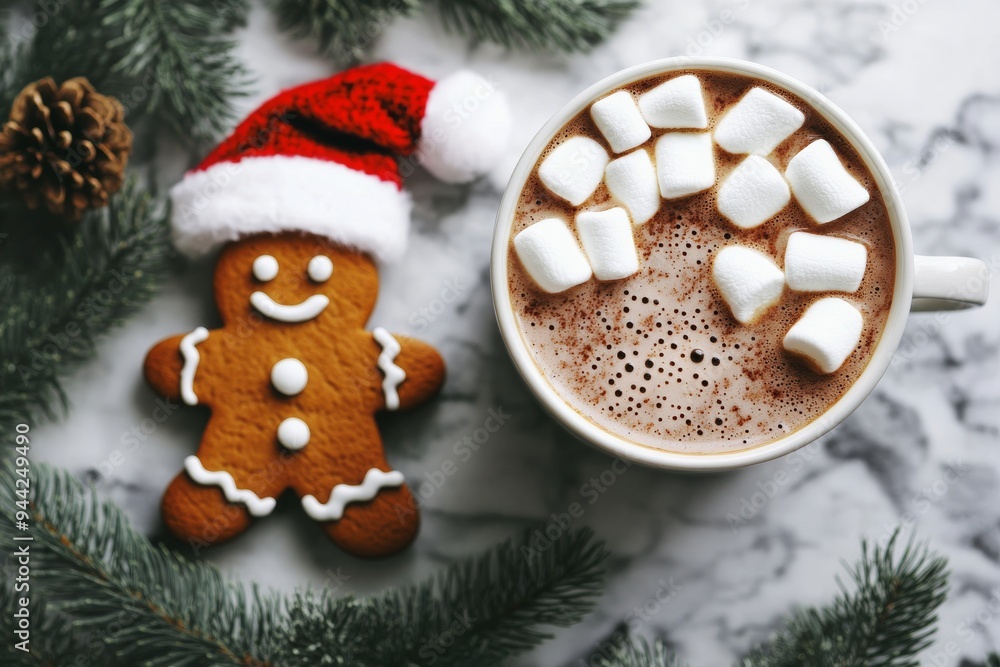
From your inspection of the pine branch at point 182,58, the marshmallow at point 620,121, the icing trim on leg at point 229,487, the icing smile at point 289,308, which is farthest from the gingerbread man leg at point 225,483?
the marshmallow at point 620,121

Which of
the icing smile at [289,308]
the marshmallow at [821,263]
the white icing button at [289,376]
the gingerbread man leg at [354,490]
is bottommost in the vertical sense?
the gingerbread man leg at [354,490]

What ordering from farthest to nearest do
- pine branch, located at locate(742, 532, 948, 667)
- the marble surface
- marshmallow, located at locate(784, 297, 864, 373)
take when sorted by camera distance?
the marble surface, pine branch, located at locate(742, 532, 948, 667), marshmallow, located at locate(784, 297, 864, 373)

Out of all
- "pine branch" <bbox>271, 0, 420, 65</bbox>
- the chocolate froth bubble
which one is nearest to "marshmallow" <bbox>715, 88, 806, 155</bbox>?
the chocolate froth bubble

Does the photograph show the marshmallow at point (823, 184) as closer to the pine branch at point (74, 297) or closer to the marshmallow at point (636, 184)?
the marshmallow at point (636, 184)

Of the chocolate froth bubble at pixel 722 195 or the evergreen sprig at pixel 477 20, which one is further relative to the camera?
the evergreen sprig at pixel 477 20

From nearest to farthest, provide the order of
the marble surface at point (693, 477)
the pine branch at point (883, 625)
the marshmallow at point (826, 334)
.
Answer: the marshmallow at point (826, 334)
the pine branch at point (883, 625)
the marble surface at point (693, 477)

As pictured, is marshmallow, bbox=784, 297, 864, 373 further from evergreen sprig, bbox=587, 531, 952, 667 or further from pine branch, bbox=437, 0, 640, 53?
pine branch, bbox=437, 0, 640, 53

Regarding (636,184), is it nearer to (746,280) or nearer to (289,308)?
(746,280)
